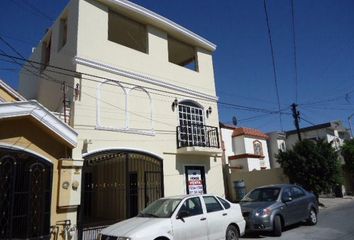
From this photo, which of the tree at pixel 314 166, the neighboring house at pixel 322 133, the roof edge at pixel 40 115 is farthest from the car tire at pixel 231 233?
the neighboring house at pixel 322 133

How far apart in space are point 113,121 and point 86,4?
4.69 metres

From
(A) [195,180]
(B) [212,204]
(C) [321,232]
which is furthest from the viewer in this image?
(A) [195,180]

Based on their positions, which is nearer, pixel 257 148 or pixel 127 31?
pixel 127 31

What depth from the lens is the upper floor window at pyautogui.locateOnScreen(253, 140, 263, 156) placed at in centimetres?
2639

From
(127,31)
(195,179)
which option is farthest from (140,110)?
(127,31)

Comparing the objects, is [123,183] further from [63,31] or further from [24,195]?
[63,31]

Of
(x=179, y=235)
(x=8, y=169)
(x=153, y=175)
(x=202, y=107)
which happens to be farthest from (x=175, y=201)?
(x=202, y=107)

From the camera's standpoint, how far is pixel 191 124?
1502 cm

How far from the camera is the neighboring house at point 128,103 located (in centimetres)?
1173

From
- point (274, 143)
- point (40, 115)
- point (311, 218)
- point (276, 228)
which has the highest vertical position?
point (274, 143)

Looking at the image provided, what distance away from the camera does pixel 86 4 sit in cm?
1252

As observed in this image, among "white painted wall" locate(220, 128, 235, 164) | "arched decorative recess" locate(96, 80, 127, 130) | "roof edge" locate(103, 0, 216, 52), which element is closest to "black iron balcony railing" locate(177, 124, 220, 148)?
"arched decorative recess" locate(96, 80, 127, 130)

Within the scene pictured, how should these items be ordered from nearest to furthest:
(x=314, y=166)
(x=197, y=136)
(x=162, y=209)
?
(x=162, y=209), (x=197, y=136), (x=314, y=166)

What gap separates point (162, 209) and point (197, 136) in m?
7.62
